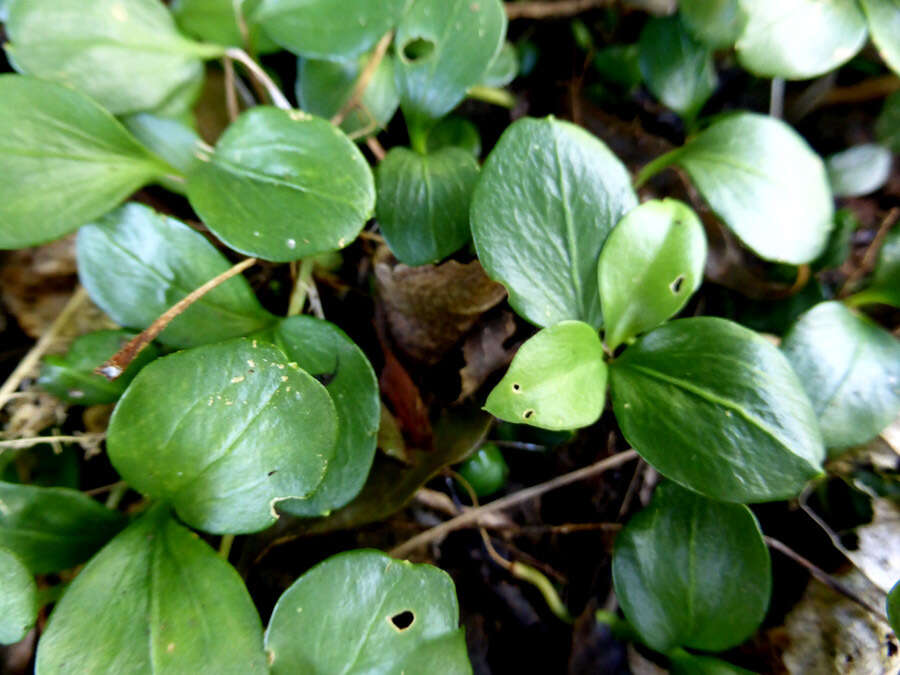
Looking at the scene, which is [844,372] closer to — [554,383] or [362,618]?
[554,383]

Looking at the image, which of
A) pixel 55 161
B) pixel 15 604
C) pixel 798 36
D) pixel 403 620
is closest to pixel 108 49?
pixel 55 161

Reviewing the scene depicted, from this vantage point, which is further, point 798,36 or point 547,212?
point 798,36

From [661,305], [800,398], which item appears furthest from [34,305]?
[800,398]

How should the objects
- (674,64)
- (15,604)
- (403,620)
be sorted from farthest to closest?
(674,64) → (403,620) → (15,604)

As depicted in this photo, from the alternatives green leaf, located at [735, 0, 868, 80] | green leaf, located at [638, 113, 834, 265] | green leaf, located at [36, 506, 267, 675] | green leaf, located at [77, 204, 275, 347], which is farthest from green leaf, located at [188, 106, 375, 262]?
green leaf, located at [735, 0, 868, 80]

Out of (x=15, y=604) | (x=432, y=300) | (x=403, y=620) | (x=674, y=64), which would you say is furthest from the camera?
(x=674, y=64)

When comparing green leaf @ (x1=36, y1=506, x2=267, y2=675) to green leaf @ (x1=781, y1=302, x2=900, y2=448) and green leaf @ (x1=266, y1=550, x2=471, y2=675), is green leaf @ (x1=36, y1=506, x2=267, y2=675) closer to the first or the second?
green leaf @ (x1=266, y1=550, x2=471, y2=675)
